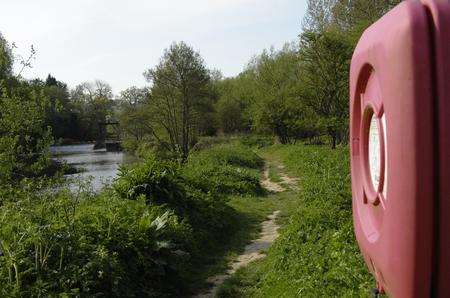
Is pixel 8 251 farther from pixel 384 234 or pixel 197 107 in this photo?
pixel 197 107

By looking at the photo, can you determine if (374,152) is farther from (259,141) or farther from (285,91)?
(259,141)

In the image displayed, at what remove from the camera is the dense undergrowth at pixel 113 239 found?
572 centimetres

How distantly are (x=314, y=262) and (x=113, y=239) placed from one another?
2.82m

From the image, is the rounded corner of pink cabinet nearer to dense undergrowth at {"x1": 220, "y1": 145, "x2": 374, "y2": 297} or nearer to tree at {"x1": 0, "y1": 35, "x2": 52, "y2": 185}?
dense undergrowth at {"x1": 220, "y1": 145, "x2": 374, "y2": 297}

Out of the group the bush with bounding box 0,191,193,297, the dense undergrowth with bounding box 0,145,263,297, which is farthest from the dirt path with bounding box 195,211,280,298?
the bush with bounding box 0,191,193,297

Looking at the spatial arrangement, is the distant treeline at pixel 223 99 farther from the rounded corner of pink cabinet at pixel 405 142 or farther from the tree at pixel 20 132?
the rounded corner of pink cabinet at pixel 405 142

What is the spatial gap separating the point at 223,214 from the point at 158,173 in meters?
1.80

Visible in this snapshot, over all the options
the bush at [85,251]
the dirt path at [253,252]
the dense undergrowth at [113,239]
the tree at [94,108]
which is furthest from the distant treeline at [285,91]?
the tree at [94,108]

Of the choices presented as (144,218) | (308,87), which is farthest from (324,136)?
(144,218)

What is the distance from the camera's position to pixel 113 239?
6988 mm

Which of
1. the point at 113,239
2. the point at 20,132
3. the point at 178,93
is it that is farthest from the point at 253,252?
the point at 178,93

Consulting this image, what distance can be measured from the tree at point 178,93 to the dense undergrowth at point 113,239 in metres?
23.0

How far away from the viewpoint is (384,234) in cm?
140

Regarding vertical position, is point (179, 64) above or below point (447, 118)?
above
